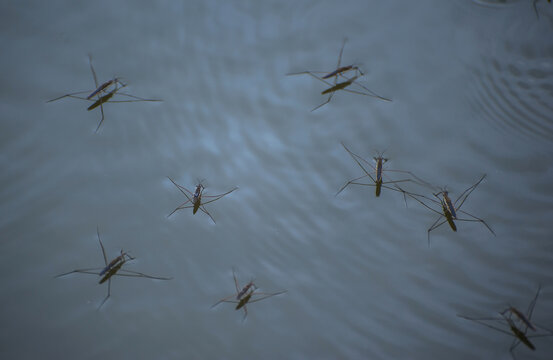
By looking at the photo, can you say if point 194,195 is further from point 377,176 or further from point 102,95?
point 377,176

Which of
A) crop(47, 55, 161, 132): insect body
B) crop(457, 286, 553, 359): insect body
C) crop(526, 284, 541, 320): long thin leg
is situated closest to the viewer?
crop(457, 286, 553, 359): insect body

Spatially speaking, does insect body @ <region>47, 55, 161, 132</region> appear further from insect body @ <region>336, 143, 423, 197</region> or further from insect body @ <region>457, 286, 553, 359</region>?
insect body @ <region>457, 286, 553, 359</region>

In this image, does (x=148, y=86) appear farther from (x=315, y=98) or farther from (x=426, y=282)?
(x=426, y=282)

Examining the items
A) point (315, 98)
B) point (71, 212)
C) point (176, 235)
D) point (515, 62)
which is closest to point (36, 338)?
point (71, 212)

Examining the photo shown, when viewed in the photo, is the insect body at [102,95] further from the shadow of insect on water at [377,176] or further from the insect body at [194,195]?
the shadow of insect on water at [377,176]

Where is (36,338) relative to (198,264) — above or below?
below

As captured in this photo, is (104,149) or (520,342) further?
(104,149)

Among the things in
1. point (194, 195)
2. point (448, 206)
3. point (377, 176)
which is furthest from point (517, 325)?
point (194, 195)

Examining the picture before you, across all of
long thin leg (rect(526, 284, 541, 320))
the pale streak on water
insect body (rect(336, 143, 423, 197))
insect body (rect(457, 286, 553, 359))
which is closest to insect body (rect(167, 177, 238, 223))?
the pale streak on water
